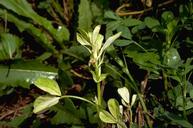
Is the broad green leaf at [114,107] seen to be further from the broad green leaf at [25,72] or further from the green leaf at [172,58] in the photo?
the broad green leaf at [25,72]

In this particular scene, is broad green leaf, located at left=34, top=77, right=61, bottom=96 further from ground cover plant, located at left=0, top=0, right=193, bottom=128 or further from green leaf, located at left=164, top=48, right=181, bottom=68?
green leaf, located at left=164, top=48, right=181, bottom=68

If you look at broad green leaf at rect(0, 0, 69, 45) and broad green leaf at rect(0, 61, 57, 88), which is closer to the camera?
broad green leaf at rect(0, 61, 57, 88)

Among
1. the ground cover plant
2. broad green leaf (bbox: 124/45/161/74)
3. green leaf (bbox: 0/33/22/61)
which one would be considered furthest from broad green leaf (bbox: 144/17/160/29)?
green leaf (bbox: 0/33/22/61)

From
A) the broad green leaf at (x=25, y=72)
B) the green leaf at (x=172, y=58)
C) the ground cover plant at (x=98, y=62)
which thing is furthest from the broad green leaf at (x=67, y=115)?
the green leaf at (x=172, y=58)

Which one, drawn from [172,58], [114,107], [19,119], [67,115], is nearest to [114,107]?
[114,107]

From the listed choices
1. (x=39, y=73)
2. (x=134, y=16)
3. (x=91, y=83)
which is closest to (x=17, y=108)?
(x=39, y=73)

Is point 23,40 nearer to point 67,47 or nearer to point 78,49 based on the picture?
point 67,47

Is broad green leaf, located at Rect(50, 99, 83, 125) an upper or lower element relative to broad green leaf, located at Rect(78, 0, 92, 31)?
lower

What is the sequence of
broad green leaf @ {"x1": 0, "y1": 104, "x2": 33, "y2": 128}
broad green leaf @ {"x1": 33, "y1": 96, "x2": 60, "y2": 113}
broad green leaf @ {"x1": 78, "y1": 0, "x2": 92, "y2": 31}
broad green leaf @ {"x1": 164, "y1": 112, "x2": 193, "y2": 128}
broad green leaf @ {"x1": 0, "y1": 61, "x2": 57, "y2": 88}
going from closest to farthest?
broad green leaf @ {"x1": 33, "y1": 96, "x2": 60, "y2": 113} < broad green leaf @ {"x1": 164, "y1": 112, "x2": 193, "y2": 128} < broad green leaf @ {"x1": 0, "y1": 104, "x2": 33, "y2": 128} < broad green leaf @ {"x1": 0, "y1": 61, "x2": 57, "y2": 88} < broad green leaf @ {"x1": 78, "y1": 0, "x2": 92, "y2": 31}
